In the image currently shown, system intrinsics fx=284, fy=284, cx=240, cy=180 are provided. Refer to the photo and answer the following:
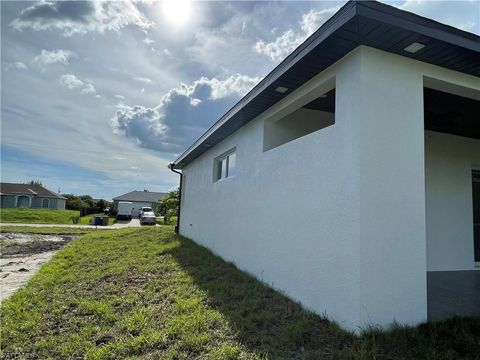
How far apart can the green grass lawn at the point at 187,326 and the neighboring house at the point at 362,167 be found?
0.31m

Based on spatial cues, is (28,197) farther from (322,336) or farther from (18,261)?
(322,336)

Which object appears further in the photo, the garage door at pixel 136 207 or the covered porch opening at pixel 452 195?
the garage door at pixel 136 207

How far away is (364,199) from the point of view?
3090 millimetres

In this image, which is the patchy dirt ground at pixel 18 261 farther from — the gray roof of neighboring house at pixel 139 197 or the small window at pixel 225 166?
the gray roof of neighboring house at pixel 139 197

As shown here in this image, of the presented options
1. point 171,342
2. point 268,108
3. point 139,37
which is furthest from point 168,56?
point 171,342

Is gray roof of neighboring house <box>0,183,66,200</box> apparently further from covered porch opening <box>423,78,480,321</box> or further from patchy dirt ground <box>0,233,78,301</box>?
covered porch opening <box>423,78,480,321</box>

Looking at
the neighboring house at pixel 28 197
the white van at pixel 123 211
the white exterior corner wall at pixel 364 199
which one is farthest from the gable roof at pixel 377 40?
the neighboring house at pixel 28 197

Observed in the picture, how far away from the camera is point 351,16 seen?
278 cm

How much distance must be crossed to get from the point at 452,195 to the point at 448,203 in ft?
0.76

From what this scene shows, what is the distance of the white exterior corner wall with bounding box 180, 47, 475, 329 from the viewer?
10.1 feet

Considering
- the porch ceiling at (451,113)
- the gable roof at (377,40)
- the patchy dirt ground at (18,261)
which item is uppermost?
the porch ceiling at (451,113)

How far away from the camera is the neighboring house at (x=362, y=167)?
10.00 feet

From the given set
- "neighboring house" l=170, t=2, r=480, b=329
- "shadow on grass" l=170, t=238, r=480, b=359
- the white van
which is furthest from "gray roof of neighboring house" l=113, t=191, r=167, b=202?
"shadow on grass" l=170, t=238, r=480, b=359

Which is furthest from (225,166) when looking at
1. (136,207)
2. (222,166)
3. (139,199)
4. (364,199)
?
(139,199)
